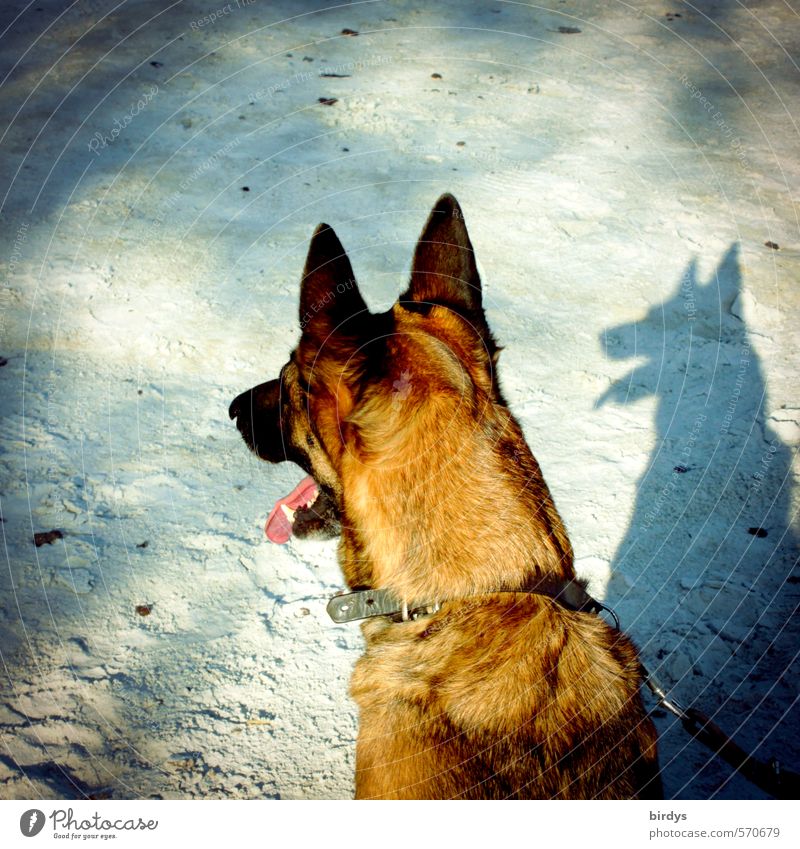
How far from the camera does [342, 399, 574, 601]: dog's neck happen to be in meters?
1.96

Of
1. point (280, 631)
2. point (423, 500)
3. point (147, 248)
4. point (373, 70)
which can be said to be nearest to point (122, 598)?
point (280, 631)

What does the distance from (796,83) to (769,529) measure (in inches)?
227

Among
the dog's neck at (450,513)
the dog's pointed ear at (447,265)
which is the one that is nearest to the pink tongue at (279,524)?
the dog's neck at (450,513)

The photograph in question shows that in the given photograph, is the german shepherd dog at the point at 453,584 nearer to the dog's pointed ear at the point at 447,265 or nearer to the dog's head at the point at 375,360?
the dog's head at the point at 375,360

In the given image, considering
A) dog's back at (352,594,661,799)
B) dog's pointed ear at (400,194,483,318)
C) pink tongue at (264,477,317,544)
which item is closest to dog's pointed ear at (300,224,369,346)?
dog's pointed ear at (400,194,483,318)

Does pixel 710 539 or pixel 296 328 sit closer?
pixel 710 539

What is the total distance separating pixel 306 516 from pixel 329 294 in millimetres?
1235

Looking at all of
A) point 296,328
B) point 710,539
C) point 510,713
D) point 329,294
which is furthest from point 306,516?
point 710,539

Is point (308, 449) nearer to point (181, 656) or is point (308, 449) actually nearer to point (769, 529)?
point (181, 656)

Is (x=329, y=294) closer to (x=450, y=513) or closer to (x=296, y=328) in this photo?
(x=450, y=513)

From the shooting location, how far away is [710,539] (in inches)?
140

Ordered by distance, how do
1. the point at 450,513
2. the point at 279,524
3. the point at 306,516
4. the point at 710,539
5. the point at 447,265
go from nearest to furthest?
the point at 450,513, the point at 447,265, the point at 306,516, the point at 279,524, the point at 710,539

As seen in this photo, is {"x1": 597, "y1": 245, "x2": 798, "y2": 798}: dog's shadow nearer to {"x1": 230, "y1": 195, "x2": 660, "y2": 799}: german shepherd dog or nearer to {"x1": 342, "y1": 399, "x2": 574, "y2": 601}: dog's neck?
{"x1": 230, "y1": 195, "x2": 660, "y2": 799}: german shepherd dog

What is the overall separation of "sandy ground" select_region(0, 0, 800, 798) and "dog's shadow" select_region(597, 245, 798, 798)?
Result: 0.02 meters
